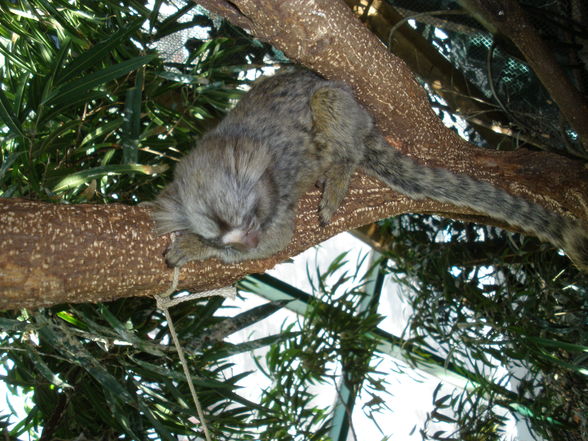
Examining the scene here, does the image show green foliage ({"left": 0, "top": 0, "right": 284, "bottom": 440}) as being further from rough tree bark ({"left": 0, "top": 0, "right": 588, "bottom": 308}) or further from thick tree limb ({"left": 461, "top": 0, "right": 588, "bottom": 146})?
thick tree limb ({"left": 461, "top": 0, "right": 588, "bottom": 146})

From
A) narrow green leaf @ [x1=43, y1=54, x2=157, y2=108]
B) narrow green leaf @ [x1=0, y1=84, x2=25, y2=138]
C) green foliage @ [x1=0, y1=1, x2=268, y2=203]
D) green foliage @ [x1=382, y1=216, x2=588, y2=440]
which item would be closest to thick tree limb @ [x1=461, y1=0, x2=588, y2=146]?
green foliage @ [x1=382, y1=216, x2=588, y2=440]

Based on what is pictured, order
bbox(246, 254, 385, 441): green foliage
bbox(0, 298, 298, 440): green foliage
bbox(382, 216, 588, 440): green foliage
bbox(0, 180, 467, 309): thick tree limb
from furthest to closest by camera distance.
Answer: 1. bbox(246, 254, 385, 441): green foliage
2. bbox(382, 216, 588, 440): green foliage
3. bbox(0, 298, 298, 440): green foliage
4. bbox(0, 180, 467, 309): thick tree limb

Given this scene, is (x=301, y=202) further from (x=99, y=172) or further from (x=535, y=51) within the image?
(x=535, y=51)

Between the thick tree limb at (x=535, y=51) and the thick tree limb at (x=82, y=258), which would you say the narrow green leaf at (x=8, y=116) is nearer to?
the thick tree limb at (x=82, y=258)

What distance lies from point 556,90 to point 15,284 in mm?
1769

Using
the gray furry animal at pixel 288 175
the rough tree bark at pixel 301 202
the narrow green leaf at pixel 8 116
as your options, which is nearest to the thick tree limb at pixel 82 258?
the rough tree bark at pixel 301 202

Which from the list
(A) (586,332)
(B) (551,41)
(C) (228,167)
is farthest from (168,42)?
(A) (586,332)

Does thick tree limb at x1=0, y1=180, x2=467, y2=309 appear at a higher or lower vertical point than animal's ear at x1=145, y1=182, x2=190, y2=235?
lower

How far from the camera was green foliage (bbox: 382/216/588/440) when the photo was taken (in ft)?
7.98

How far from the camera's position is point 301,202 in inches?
65.2

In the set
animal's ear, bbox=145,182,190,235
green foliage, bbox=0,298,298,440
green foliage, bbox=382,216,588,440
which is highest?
green foliage, bbox=382,216,588,440

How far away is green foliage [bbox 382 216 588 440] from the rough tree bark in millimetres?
737

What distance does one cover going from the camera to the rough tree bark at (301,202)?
3.79 feet

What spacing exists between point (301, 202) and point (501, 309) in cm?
147
